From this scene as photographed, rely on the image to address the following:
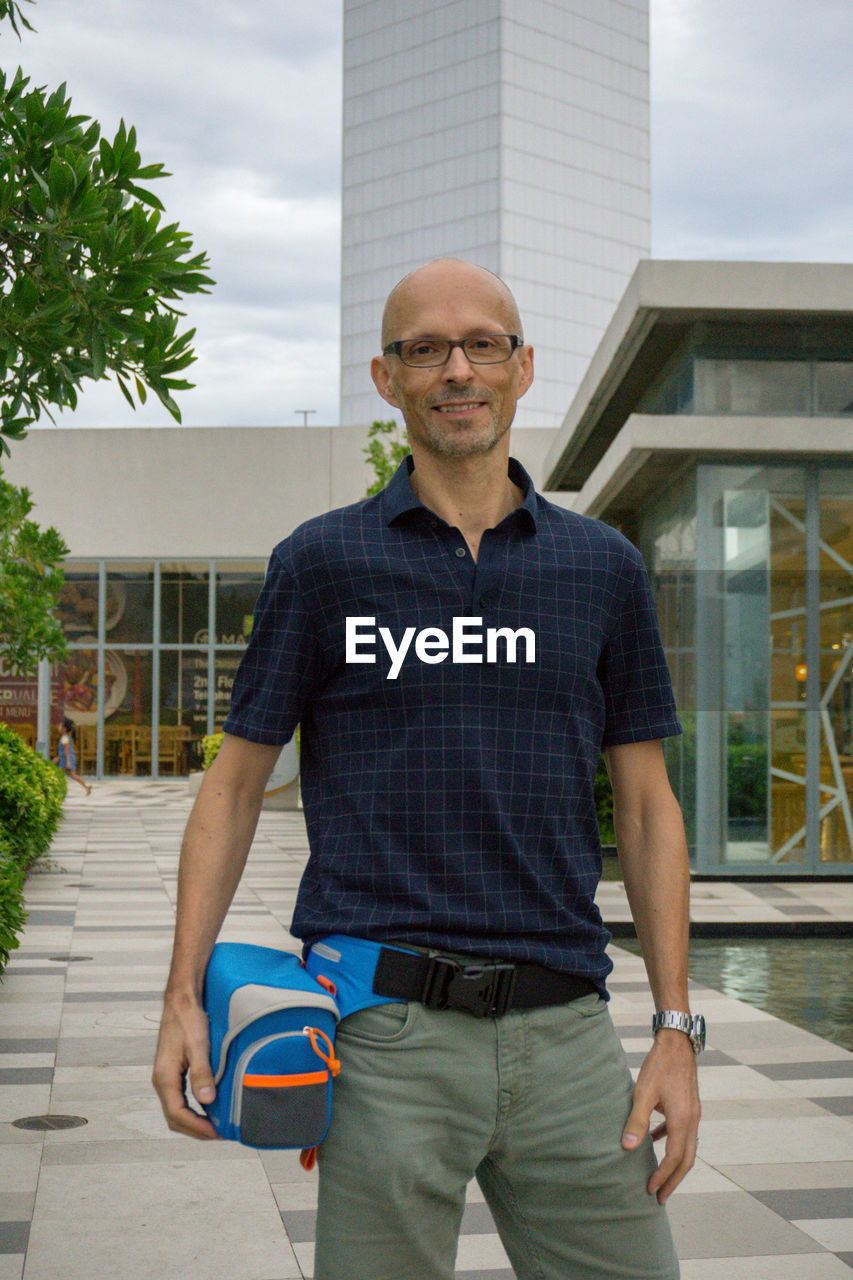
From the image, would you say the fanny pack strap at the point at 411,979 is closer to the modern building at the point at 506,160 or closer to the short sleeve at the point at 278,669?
the short sleeve at the point at 278,669

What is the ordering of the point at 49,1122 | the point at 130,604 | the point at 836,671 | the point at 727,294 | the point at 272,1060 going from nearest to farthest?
the point at 272,1060 → the point at 49,1122 → the point at 727,294 → the point at 836,671 → the point at 130,604

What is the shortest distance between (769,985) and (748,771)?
5373 mm

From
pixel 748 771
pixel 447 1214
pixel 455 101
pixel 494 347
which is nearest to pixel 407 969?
pixel 447 1214

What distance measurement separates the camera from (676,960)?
6.77ft

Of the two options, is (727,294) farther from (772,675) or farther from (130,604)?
(130,604)

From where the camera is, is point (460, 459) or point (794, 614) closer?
point (460, 459)

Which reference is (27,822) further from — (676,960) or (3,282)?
(676,960)

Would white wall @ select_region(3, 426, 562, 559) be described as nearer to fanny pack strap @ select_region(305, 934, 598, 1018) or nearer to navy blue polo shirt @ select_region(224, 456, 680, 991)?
navy blue polo shirt @ select_region(224, 456, 680, 991)

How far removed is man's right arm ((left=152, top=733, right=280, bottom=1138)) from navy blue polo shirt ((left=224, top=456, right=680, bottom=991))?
0.06 meters

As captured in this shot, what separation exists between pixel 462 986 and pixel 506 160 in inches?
4110

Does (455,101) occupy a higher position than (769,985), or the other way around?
(455,101)

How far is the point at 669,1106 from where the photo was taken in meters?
1.95

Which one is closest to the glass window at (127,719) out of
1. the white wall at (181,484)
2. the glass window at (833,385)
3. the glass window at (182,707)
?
the glass window at (182,707)

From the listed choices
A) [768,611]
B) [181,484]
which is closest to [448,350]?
[768,611]
